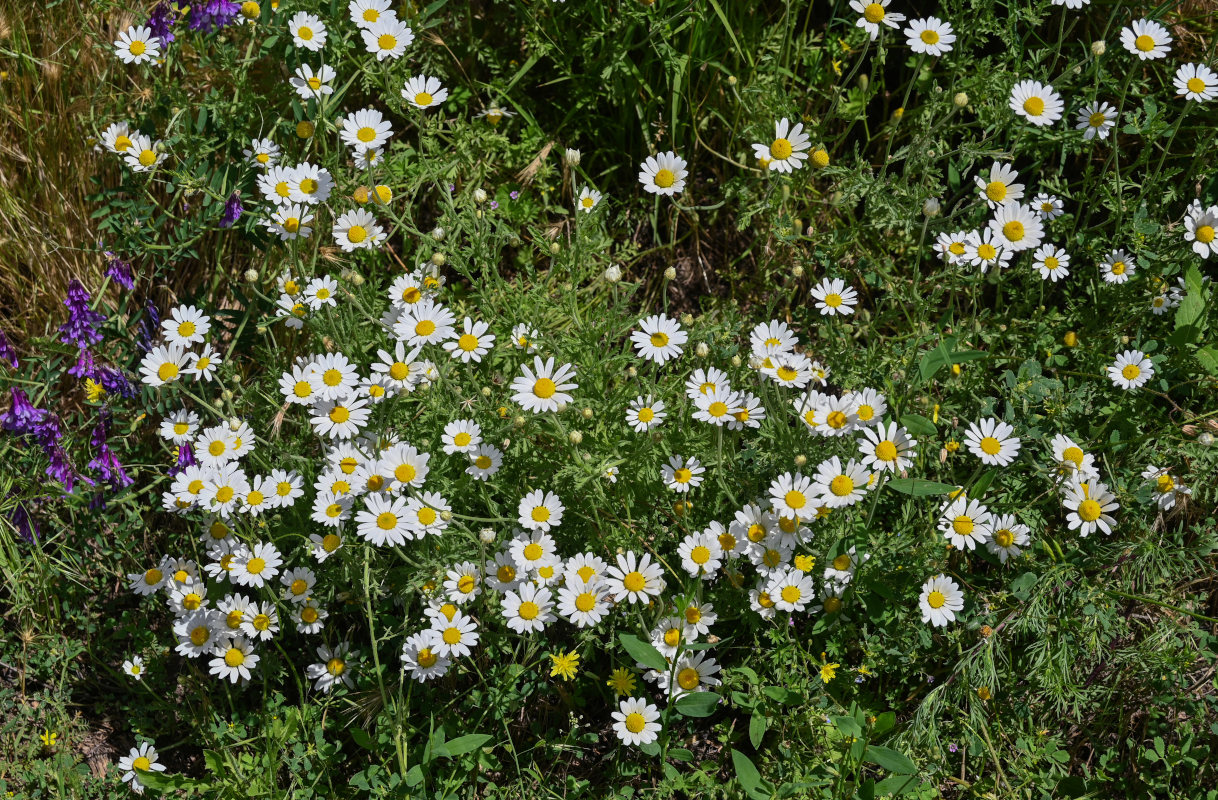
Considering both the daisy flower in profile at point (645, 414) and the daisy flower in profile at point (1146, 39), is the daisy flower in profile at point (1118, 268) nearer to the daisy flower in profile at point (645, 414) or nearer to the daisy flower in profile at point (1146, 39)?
the daisy flower in profile at point (1146, 39)

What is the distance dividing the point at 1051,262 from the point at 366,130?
2052mm

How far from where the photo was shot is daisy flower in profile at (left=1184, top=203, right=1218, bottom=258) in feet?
8.80

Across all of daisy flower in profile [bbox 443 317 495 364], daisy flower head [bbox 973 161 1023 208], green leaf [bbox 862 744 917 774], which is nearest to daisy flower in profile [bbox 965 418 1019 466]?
daisy flower head [bbox 973 161 1023 208]

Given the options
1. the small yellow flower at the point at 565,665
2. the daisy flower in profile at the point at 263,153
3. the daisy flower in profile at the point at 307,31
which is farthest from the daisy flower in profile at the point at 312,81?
the small yellow flower at the point at 565,665

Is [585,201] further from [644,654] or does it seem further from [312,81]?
[644,654]

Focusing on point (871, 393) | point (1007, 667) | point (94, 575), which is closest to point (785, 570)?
point (871, 393)

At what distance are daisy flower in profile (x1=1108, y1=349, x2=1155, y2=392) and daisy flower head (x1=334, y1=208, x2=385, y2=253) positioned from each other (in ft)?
6.96

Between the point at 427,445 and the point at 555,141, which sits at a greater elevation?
the point at 555,141

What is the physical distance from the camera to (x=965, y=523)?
241 centimetres

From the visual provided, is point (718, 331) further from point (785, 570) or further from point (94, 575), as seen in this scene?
point (94, 575)

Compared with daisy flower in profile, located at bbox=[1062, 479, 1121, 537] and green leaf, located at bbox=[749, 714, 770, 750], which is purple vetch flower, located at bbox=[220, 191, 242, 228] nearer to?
green leaf, located at bbox=[749, 714, 770, 750]

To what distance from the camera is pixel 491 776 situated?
8.44 ft

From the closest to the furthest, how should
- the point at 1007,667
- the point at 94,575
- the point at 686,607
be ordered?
the point at 686,607, the point at 1007,667, the point at 94,575

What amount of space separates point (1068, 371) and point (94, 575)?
3124 millimetres
